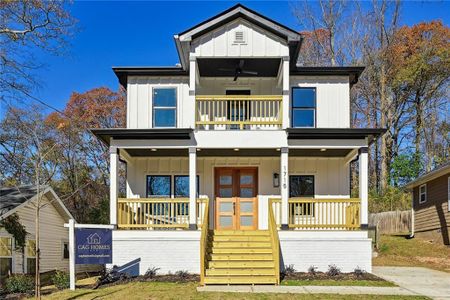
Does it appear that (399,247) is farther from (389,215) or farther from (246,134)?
(246,134)

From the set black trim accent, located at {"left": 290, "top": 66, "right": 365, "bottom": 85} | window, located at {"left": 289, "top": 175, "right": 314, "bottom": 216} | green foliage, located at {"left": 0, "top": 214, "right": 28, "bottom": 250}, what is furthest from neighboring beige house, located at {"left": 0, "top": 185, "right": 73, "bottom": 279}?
black trim accent, located at {"left": 290, "top": 66, "right": 365, "bottom": 85}

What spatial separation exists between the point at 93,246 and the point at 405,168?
89.9 ft

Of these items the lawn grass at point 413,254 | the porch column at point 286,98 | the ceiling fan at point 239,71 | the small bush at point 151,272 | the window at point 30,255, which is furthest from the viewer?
the lawn grass at point 413,254

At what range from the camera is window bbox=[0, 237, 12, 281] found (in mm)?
16125

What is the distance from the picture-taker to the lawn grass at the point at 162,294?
10328 mm

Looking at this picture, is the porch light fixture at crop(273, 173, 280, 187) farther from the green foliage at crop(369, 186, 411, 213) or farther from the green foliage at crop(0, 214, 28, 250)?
the green foliage at crop(369, 186, 411, 213)

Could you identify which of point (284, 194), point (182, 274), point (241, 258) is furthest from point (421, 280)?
point (182, 274)

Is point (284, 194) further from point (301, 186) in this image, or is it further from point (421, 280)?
point (421, 280)

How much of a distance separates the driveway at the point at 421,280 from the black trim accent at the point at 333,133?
442 cm

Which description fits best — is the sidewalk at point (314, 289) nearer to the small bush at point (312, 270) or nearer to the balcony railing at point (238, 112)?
the small bush at point (312, 270)

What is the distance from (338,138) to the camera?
14.8 m

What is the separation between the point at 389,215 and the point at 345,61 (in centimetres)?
1385

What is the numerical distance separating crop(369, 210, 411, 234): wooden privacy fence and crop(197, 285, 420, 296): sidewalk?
16432 mm

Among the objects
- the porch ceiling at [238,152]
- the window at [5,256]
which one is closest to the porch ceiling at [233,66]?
the porch ceiling at [238,152]
